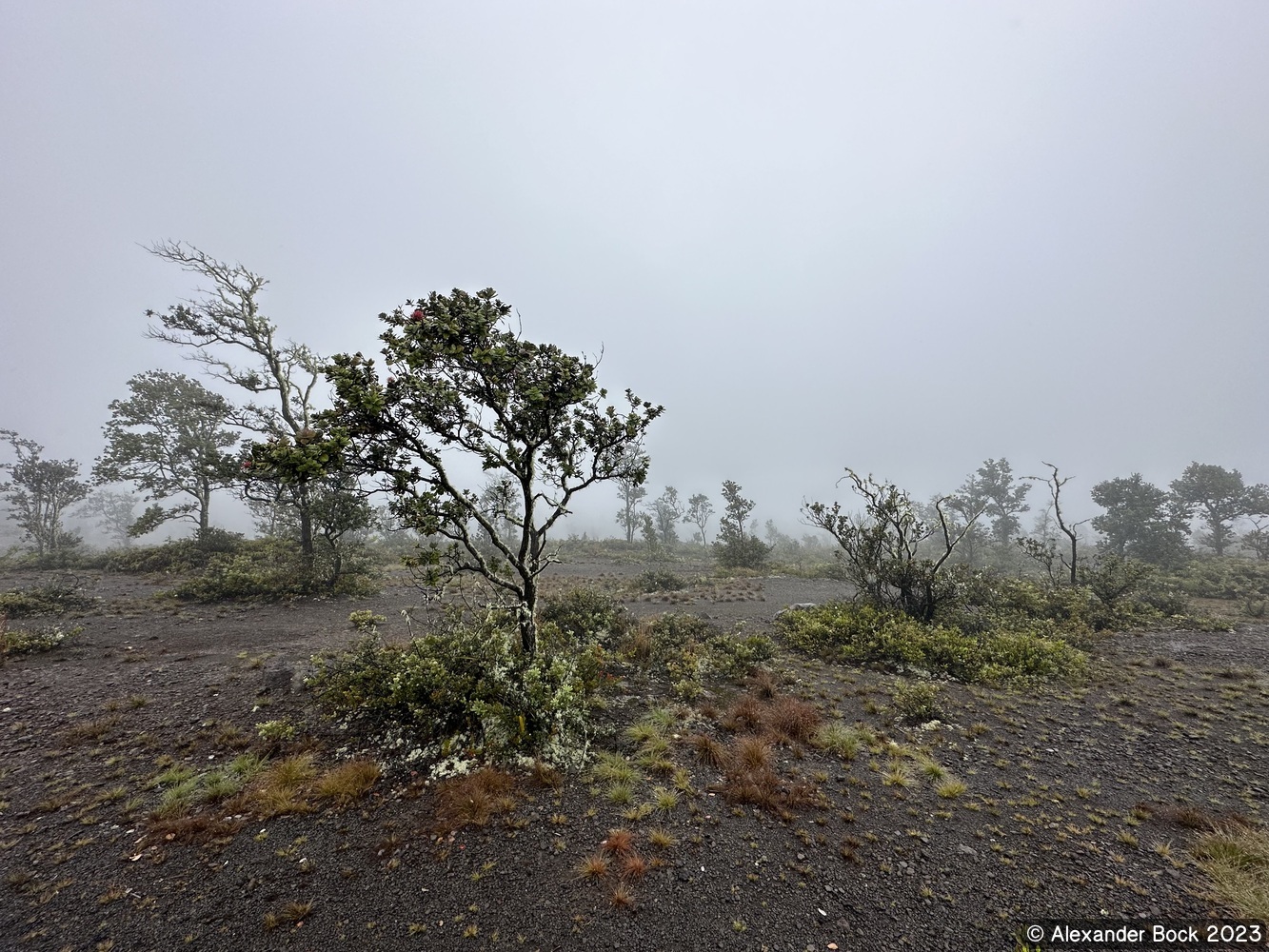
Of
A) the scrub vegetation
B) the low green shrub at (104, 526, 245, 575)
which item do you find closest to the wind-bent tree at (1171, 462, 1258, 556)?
the scrub vegetation

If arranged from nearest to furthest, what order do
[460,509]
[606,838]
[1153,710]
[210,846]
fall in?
1. [210,846]
2. [606,838]
3. [460,509]
4. [1153,710]

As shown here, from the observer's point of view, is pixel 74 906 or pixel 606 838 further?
pixel 606 838

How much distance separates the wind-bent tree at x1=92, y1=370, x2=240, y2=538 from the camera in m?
23.8

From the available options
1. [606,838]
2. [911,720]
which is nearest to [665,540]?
[911,720]

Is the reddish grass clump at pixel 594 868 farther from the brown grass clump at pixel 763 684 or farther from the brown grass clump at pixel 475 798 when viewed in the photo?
the brown grass clump at pixel 763 684

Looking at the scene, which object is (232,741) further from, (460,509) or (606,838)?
(606,838)

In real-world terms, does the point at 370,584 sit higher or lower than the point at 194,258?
lower

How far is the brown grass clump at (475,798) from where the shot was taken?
5.78m

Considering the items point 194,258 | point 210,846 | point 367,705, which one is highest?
point 194,258

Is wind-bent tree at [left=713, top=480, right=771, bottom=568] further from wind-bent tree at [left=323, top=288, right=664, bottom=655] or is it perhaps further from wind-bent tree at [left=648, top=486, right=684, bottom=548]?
wind-bent tree at [left=323, top=288, right=664, bottom=655]

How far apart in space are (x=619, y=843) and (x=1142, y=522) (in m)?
52.6

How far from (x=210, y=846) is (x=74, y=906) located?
3.38ft

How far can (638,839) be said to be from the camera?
5.66 metres

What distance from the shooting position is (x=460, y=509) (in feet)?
27.6
